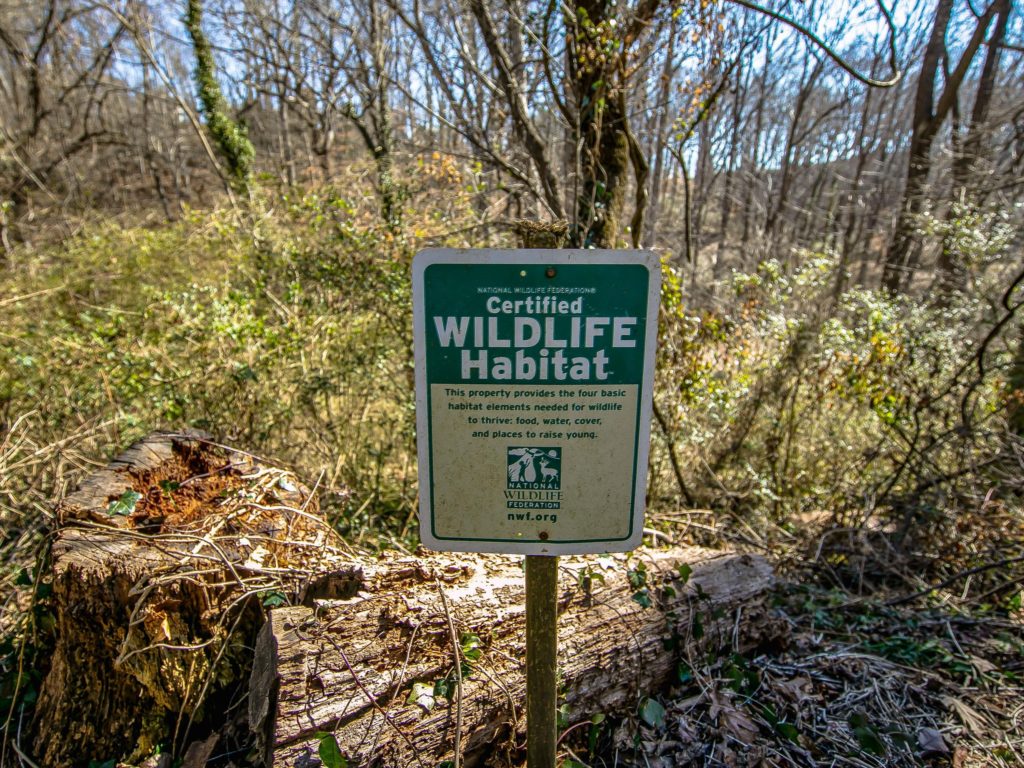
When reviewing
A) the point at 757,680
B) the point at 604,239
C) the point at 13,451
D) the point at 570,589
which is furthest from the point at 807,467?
the point at 13,451

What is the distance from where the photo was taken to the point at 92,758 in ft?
6.42

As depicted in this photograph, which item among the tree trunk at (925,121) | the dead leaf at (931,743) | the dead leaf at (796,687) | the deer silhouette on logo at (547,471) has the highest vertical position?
the tree trunk at (925,121)

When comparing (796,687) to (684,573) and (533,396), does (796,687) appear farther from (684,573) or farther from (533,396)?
(533,396)

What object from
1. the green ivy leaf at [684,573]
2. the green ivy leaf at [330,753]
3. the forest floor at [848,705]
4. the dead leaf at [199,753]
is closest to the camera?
the green ivy leaf at [330,753]

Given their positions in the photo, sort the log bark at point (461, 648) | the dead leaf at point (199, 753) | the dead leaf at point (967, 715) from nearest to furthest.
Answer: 1. the log bark at point (461, 648)
2. the dead leaf at point (199, 753)
3. the dead leaf at point (967, 715)

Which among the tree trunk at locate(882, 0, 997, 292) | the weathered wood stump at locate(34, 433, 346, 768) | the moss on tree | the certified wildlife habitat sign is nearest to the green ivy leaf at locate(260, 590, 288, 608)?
the weathered wood stump at locate(34, 433, 346, 768)

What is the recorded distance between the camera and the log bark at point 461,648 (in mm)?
1632

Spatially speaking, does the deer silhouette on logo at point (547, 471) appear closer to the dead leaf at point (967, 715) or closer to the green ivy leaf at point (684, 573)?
the green ivy leaf at point (684, 573)

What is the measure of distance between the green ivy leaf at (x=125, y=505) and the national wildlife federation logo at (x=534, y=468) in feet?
5.80

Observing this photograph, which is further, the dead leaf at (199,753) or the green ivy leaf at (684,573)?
the green ivy leaf at (684,573)

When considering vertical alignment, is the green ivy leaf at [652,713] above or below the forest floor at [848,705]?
above

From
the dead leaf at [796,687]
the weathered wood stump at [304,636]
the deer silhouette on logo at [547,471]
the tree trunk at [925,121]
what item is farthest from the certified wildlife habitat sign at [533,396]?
the tree trunk at [925,121]

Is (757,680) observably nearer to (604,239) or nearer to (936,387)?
(604,239)

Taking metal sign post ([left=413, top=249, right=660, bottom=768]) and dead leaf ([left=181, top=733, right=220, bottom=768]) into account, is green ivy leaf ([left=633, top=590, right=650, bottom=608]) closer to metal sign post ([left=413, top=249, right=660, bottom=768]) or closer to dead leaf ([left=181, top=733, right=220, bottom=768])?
metal sign post ([left=413, top=249, right=660, bottom=768])
